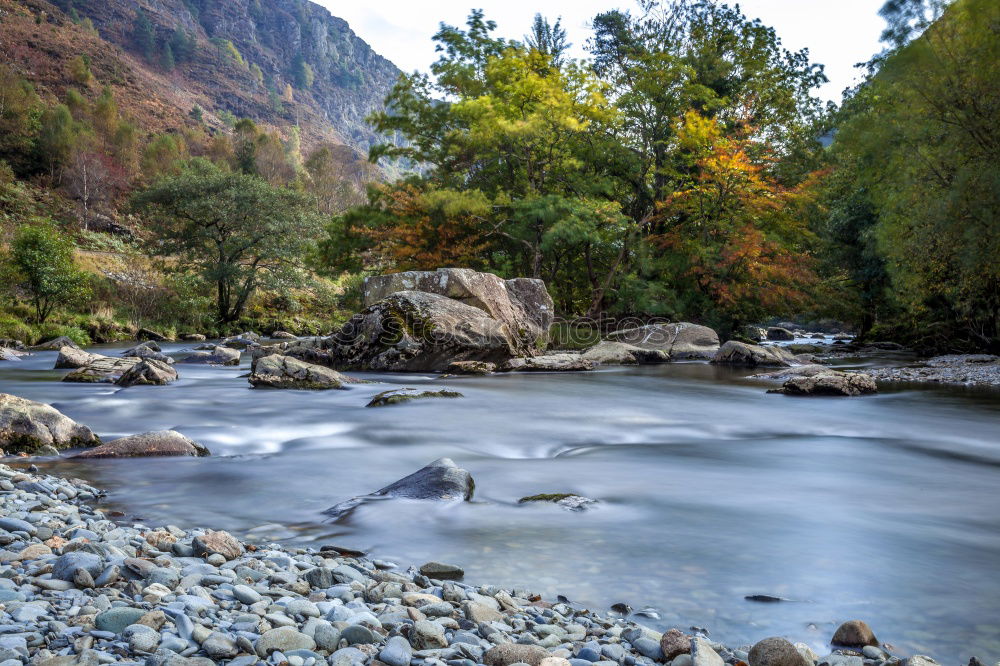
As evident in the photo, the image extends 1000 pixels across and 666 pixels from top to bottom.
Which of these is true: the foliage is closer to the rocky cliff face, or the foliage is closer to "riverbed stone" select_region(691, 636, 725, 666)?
"riverbed stone" select_region(691, 636, 725, 666)

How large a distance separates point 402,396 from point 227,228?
21955 millimetres

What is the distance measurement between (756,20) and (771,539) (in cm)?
2450

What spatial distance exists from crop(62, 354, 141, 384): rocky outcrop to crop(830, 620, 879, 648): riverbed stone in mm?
11568

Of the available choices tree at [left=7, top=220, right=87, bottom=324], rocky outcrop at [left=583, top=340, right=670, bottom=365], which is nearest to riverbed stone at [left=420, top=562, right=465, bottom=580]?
rocky outcrop at [left=583, top=340, right=670, bottom=365]

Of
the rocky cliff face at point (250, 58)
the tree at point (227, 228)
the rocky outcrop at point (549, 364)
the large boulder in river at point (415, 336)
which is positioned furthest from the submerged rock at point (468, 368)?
the rocky cliff face at point (250, 58)

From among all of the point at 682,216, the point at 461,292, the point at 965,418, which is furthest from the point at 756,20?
the point at 965,418

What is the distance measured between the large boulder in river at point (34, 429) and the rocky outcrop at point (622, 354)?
40.1 ft

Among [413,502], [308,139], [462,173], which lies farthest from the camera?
[308,139]

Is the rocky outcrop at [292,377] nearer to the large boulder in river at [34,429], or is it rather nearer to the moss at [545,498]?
the large boulder in river at [34,429]

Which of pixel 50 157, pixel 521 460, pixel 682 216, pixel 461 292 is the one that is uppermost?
pixel 50 157

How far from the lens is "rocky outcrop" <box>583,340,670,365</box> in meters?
17.4

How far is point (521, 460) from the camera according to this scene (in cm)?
653

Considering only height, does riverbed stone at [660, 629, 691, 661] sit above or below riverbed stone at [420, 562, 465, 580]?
above

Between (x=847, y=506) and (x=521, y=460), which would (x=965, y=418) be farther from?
(x=521, y=460)
